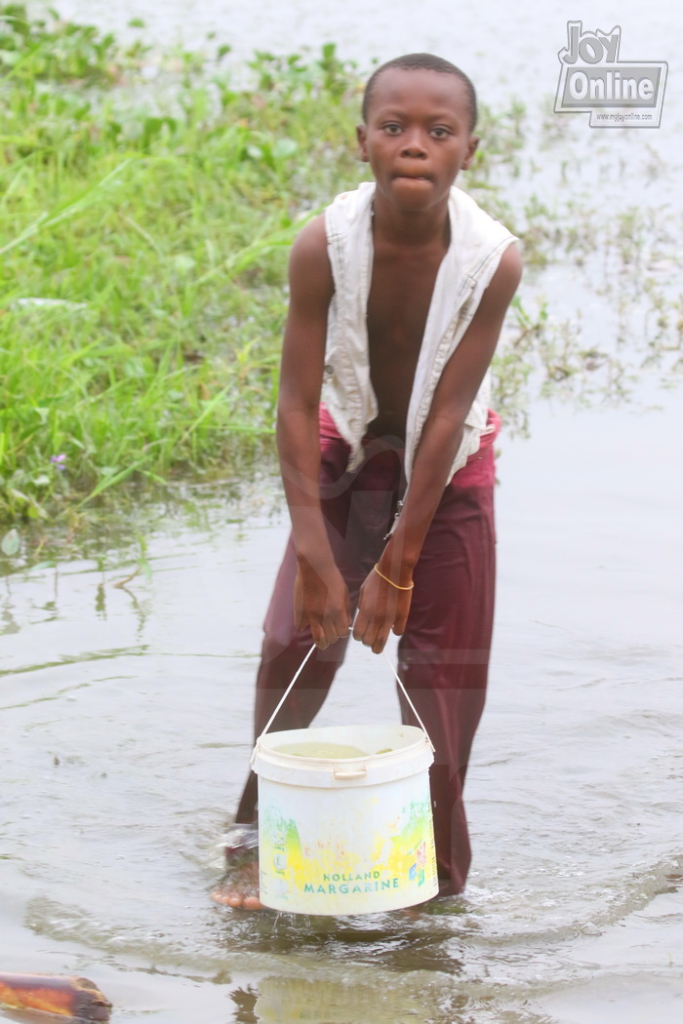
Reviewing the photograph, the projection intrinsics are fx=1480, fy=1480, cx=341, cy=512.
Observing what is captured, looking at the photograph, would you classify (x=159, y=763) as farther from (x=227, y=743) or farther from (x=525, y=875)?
(x=525, y=875)

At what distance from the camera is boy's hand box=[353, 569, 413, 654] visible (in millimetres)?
2254

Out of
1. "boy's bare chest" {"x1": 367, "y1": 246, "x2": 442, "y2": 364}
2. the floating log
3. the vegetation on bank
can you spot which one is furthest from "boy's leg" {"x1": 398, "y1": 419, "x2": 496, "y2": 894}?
the vegetation on bank

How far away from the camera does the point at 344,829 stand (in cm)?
211

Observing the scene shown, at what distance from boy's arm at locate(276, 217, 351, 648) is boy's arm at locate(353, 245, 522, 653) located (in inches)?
3.5

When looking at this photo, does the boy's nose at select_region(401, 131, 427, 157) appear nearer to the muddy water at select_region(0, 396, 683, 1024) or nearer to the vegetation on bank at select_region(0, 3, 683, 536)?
the muddy water at select_region(0, 396, 683, 1024)

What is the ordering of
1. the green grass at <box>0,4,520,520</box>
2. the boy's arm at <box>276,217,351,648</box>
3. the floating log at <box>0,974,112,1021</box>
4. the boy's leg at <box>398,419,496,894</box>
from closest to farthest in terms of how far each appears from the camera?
the floating log at <box>0,974,112,1021</box> < the boy's arm at <box>276,217,351,648</box> < the boy's leg at <box>398,419,496,894</box> < the green grass at <box>0,4,520,520</box>

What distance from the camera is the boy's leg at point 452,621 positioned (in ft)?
7.74

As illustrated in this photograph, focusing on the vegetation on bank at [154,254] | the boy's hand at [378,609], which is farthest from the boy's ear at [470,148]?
the vegetation on bank at [154,254]

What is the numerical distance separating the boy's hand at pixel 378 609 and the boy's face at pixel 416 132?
0.57 meters

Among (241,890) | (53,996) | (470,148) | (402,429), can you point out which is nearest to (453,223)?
(470,148)

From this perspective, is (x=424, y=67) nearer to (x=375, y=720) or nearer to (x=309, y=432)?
(x=309, y=432)

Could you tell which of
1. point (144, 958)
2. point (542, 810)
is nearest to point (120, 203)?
point (542, 810)

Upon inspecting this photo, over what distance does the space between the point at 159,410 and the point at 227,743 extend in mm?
1498

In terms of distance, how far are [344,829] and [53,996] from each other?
46 cm
